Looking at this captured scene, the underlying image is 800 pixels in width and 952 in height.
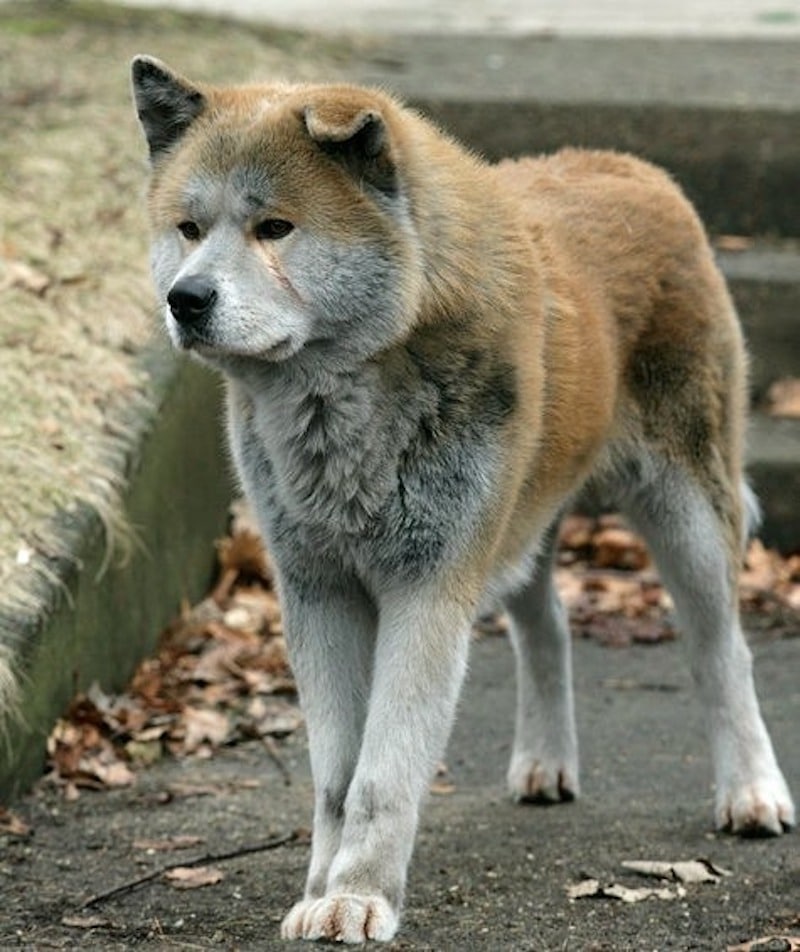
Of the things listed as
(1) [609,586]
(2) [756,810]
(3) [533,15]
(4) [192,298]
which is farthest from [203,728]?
(3) [533,15]

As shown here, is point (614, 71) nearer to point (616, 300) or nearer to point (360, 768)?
point (616, 300)

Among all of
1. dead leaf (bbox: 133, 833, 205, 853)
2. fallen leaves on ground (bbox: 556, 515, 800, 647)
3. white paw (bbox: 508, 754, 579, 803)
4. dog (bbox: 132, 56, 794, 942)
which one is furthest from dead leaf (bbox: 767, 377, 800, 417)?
dead leaf (bbox: 133, 833, 205, 853)

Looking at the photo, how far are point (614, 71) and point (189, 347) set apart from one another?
20.8 ft

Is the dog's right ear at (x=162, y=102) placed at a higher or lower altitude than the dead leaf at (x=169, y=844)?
higher

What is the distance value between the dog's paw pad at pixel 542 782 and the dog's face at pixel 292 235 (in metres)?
1.87

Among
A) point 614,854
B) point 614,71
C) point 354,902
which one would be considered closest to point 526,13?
point 614,71

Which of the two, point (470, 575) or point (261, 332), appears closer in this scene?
point (261, 332)

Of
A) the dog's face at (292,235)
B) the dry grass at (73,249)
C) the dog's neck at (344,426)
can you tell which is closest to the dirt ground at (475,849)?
the dry grass at (73,249)

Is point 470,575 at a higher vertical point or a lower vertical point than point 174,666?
higher

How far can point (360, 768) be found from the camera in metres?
5.18

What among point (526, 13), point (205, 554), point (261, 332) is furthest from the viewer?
point (526, 13)

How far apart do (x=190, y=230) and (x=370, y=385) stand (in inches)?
21.4

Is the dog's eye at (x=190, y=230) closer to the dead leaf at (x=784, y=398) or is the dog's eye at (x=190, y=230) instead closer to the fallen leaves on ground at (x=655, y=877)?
the fallen leaves on ground at (x=655, y=877)

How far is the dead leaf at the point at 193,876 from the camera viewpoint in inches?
227
